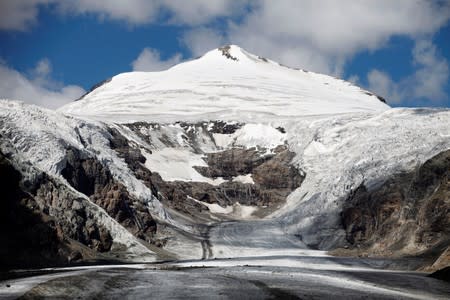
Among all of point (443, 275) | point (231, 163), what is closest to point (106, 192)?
point (443, 275)

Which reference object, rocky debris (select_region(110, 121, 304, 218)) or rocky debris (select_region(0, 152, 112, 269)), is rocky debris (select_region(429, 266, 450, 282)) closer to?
rocky debris (select_region(0, 152, 112, 269))

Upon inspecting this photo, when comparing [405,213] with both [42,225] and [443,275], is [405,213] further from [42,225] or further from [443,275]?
[42,225]

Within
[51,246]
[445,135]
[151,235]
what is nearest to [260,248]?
[151,235]

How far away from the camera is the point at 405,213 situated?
103000 mm

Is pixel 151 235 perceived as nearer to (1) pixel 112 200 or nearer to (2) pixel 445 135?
(1) pixel 112 200

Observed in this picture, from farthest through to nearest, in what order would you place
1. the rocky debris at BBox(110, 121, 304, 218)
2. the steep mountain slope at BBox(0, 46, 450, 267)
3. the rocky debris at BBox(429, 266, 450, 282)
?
the rocky debris at BBox(110, 121, 304, 218) → the steep mountain slope at BBox(0, 46, 450, 267) → the rocky debris at BBox(429, 266, 450, 282)

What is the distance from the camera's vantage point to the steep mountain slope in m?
92.9

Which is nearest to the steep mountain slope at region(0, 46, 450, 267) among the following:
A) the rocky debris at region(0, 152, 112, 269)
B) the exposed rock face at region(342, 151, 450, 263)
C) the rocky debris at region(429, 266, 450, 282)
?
the exposed rock face at region(342, 151, 450, 263)

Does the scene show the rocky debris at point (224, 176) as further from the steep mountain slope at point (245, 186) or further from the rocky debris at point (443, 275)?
the rocky debris at point (443, 275)

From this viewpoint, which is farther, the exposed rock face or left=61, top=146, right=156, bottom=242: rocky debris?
left=61, top=146, right=156, bottom=242: rocky debris

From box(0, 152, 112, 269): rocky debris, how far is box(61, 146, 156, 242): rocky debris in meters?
16.7

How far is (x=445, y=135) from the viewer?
12025 centimetres

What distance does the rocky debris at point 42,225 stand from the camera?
68562 mm

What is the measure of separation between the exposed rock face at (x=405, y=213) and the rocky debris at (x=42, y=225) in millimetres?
39408
